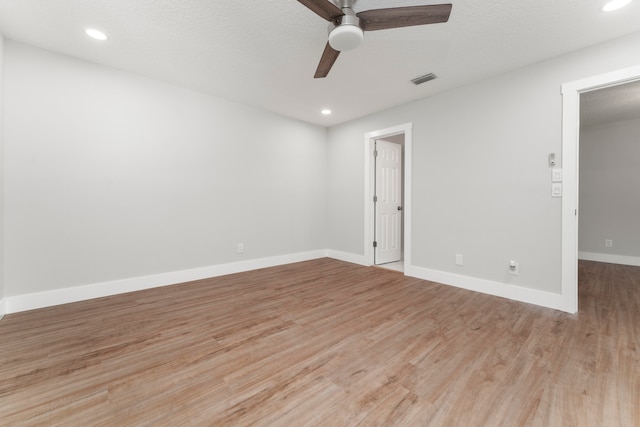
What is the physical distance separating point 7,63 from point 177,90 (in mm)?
1435

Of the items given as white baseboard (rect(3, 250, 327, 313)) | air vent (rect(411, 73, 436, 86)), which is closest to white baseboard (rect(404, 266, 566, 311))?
white baseboard (rect(3, 250, 327, 313))

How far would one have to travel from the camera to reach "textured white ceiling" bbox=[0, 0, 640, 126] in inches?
77.8

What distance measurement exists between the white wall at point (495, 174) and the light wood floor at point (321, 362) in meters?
0.47

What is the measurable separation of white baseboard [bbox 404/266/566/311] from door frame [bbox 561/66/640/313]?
0.37 feet

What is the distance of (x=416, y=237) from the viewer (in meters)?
3.70

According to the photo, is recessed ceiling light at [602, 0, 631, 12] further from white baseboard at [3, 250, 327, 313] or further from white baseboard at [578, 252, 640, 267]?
white baseboard at [578, 252, 640, 267]

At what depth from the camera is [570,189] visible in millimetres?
2496

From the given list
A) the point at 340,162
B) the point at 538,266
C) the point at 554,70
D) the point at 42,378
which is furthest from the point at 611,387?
the point at 340,162

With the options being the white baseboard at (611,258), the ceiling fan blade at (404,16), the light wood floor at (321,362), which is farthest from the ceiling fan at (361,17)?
the white baseboard at (611,258)

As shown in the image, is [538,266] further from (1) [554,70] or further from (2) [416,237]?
(1) [554,70]

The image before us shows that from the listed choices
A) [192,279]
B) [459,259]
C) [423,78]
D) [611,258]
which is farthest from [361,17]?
[611,258]

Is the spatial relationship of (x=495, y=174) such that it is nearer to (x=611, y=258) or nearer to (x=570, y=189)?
(x=570, y=189)

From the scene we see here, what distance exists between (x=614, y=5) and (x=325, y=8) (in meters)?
2.15

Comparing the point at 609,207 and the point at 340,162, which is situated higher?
the point at 340,162
